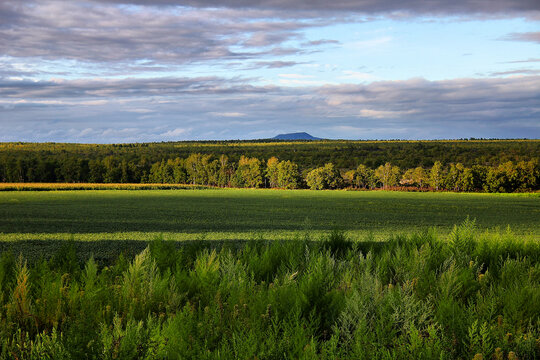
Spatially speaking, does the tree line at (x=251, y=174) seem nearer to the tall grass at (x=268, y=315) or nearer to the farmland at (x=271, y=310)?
the farmland at (x=271, y=310)

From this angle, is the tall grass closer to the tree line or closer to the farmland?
the farmland

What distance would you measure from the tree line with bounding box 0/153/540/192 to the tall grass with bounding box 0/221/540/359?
12630 cm

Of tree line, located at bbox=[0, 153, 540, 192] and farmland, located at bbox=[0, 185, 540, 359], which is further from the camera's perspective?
tree line, located at bbox=[0, 153, 540, 192]

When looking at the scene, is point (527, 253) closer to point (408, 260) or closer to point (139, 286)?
point (408, 260)

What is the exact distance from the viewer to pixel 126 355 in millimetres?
4203

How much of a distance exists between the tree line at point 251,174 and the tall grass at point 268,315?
414 feet

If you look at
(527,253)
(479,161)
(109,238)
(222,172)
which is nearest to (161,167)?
(222,172)

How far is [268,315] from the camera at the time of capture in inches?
212

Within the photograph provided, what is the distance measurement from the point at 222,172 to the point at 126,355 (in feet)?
528

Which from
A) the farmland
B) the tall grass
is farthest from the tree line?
the tall grass

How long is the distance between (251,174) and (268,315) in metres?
155

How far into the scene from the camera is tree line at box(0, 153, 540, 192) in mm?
134538

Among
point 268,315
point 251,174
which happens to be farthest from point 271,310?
point 251,174

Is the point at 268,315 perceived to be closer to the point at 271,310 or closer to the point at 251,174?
the point at 271,310
